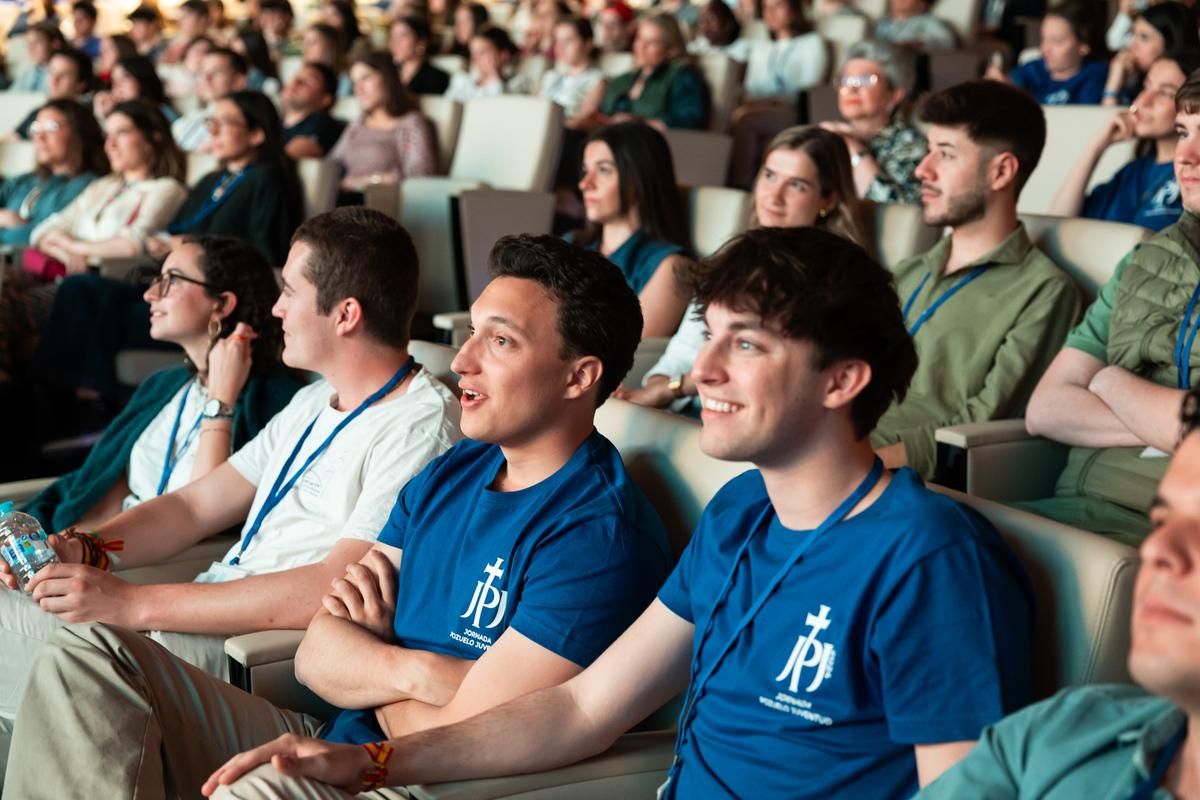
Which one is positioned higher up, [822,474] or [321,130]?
[822,474]

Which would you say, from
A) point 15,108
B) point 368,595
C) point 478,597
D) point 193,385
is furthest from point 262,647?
point 15,108

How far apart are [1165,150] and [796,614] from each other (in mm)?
2549

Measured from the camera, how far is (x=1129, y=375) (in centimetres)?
220

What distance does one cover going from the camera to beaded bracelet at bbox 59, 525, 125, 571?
238 cm

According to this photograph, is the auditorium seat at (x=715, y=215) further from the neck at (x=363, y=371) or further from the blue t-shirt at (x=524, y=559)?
the blue t-shirt at (x=524, y=559)

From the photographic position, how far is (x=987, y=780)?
1.14 metres

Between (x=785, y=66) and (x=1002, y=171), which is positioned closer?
(x=1002, y=171)

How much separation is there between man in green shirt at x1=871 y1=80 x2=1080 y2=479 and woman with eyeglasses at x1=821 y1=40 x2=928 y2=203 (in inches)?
44.3

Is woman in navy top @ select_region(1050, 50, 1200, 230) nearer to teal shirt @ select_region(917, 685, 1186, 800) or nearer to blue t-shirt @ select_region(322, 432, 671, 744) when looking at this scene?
blue t-shirt @ select_region(322, 432, 671, 744)

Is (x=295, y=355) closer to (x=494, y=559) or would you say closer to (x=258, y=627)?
(x=258, y=627)

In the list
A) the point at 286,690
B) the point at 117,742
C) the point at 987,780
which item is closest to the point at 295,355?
the point at 286,690

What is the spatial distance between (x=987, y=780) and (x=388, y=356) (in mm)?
1457

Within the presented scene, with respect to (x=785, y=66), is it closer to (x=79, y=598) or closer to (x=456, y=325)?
(x=456, y=325)

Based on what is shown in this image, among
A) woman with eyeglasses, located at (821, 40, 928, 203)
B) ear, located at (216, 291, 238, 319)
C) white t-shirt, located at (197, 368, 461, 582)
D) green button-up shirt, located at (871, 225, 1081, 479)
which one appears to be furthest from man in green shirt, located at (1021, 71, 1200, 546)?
woman with eyeglasses, located at (821, 40, 928, 203)
